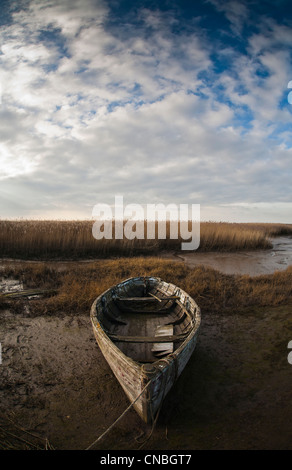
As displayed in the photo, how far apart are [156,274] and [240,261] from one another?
5.25 meters

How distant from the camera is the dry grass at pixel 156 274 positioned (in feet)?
18.2

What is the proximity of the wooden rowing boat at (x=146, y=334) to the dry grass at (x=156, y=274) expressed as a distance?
0.82m

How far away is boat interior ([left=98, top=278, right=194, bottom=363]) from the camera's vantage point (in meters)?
3.57

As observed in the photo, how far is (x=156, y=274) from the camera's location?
7.71m

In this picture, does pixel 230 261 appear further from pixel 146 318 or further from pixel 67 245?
pixel 146 318

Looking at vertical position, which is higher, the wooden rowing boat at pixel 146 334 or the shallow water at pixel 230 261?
the shallow water at pixel 230 261

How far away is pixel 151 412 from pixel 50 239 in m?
9.69

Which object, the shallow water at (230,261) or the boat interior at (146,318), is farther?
the shallow water at (230,261)

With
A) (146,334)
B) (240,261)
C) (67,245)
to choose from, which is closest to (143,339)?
(146,334)

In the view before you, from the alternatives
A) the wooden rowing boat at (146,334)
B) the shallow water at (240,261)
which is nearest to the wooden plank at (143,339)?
the wooden rowing boat at (146,334)

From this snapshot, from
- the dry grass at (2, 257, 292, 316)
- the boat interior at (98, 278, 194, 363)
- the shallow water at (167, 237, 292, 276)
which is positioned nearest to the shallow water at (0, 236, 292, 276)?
the shallow water at (167, 237, 292, 276)

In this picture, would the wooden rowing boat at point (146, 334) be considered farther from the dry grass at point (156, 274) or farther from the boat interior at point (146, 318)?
the dry grass at point (156, 274)

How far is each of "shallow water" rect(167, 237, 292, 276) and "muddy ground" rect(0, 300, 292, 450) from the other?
5.05 metres
